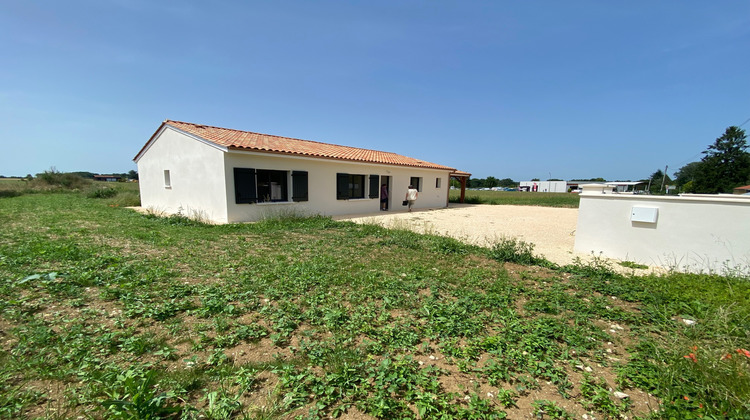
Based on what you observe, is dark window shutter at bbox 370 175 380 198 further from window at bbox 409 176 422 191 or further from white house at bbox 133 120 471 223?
window at bbox 409 176 422 191

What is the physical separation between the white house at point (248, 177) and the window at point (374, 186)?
5 centimetres

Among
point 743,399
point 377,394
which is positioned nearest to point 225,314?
point 377,394

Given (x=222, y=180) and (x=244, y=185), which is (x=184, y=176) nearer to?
(x=222, y=180)

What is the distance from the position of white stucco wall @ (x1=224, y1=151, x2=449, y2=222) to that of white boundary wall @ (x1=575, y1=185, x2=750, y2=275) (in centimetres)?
927

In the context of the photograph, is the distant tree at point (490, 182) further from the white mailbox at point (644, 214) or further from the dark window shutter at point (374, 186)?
the white mailbox at point (644, 214)

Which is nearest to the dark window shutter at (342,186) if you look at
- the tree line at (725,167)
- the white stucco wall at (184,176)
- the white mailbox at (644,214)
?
the white stucco wall at (184,176)

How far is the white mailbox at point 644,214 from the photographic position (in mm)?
5859

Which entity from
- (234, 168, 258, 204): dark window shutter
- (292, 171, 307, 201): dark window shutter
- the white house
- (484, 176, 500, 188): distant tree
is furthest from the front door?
(484, 176, 500, 188): distant tree

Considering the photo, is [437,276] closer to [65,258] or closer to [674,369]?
[674,369]

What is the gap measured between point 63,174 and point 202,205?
27.0 meters

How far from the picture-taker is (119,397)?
1865mm

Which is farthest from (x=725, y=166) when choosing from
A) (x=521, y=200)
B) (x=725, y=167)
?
(x=521, y=200)

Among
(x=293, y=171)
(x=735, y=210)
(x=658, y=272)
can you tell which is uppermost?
(x=293, y=171)

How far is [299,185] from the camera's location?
11438 mm
